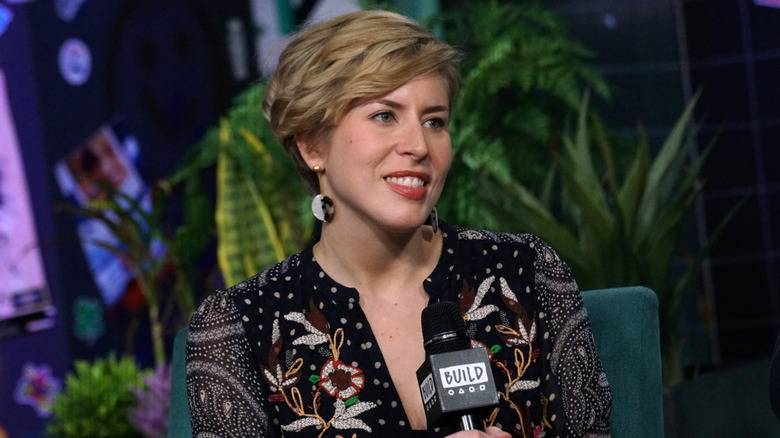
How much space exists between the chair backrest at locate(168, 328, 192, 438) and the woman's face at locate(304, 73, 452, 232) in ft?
1.61

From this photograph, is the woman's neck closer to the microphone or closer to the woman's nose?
the woman's nose

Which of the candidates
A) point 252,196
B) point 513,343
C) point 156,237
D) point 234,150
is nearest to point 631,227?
point 513,343

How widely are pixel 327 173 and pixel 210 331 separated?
1.22 feet

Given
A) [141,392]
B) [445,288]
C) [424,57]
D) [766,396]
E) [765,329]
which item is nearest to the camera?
[424,57]

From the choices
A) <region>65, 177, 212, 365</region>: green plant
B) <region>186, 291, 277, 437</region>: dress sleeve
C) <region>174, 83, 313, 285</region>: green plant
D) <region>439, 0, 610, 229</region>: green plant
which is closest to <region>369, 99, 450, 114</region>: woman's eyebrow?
<region>186, 291, 277, 437</region>: dress sleeve

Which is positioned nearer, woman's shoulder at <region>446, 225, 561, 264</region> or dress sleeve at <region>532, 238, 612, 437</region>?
dress sleeve at <region>532, 238, 612, 437</region>

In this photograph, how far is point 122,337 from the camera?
400cm

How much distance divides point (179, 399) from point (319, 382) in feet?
1.06

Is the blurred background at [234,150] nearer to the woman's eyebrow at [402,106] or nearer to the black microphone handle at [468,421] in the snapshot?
the woman's eyebrow at [402,106]

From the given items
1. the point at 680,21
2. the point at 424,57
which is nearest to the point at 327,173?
the point at 424,57

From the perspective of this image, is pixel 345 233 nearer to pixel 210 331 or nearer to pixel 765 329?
pixel 210 331

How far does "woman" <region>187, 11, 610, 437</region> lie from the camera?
1.70 m

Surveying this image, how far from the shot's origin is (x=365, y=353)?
5.84 feet

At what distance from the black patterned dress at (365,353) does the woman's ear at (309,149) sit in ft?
0.69
